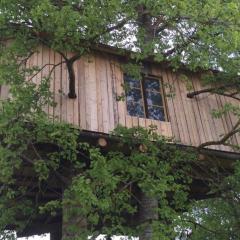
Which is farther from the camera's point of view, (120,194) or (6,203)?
(6,203)

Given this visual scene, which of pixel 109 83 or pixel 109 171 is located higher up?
pixel 109 83

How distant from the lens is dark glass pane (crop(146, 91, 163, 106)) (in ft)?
35.0

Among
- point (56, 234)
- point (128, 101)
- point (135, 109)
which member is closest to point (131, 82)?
point (128, 101)

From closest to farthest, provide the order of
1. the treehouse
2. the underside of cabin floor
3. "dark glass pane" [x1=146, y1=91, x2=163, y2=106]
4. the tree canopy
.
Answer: the tree canopy, the underside of cabin floor, the treehouse, "dark glass pane" [x1=146, y1=91, x2=163, y2=106]

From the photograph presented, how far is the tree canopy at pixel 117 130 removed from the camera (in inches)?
251

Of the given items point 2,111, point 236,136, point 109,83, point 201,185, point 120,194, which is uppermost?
point 109,83

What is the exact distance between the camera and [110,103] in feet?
32.3

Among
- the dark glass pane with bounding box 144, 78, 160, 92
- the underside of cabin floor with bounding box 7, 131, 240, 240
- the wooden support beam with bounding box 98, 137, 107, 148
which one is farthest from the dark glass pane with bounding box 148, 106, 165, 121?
the wooden support beam with bounding box 98, 137, 107, 148

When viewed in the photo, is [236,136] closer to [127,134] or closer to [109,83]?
[109,83]

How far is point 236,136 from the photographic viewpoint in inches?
444

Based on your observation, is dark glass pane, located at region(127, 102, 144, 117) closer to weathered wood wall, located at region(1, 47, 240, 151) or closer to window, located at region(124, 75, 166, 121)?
window, located at region(124, 75, 166, 121)

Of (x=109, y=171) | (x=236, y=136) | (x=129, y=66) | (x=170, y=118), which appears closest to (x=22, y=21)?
(x=129, y=66)

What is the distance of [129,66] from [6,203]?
11.8 ft

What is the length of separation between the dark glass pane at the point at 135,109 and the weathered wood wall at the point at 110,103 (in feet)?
0.63
